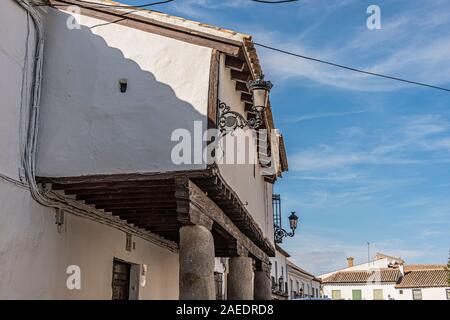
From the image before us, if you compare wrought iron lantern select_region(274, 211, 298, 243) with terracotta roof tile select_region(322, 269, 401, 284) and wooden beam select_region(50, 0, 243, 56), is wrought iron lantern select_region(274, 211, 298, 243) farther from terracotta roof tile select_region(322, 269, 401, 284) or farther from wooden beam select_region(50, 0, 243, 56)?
terracotta roof tile select_region(322, 269, 401, 284)

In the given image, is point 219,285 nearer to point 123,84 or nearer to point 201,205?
point 201,205

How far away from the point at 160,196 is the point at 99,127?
135 centimetres

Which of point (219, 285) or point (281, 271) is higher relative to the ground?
point (281, 271)

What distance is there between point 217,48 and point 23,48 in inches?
98.3

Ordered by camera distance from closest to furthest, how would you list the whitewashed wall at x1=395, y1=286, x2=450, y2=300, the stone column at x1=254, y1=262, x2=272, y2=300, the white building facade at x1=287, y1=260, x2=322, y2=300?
1. the stone column at x1=254, y1=262, x2=272, y2=300
2. the white building facade at x1=287, y1=260, x2=322, y2=300
3. the whitewashed wall at x1=395, y1=286, x2=450, y2=300

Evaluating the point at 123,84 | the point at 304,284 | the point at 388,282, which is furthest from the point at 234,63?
the point at 388,282

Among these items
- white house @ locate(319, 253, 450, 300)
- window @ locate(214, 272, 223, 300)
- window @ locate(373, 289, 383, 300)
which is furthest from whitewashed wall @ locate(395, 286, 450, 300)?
window @ locate(214, 272, 223, 300)

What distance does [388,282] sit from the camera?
137 ft

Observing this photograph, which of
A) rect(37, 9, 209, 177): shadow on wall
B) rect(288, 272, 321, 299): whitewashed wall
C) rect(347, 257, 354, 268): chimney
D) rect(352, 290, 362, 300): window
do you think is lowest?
rect(352, 290, 362, 300): window

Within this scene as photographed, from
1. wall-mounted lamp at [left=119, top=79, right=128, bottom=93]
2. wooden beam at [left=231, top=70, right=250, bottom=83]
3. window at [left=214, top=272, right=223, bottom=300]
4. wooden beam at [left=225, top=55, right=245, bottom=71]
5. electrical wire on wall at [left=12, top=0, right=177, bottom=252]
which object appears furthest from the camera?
window at [left=214, top=272, right=223, bottom=300]

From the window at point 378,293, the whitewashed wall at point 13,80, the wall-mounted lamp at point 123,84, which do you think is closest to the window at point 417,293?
the window at point 378,293

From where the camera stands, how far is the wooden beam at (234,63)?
7771 millimetres

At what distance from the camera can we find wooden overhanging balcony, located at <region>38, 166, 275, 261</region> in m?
6.37

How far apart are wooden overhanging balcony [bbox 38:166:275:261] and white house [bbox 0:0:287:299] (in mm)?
19
